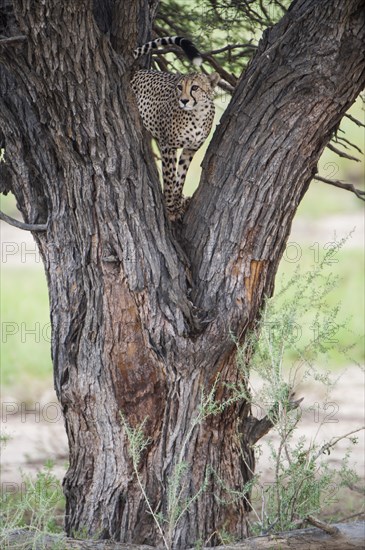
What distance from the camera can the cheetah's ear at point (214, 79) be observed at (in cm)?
447

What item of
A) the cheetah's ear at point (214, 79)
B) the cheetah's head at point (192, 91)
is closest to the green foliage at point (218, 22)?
the cheetah's ear at point (214, 79)

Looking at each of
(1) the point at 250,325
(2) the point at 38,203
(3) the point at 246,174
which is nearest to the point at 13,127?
(2) the point at 38,203

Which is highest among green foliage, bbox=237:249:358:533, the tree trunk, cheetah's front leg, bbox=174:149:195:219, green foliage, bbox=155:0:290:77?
green foliage, bbox=155:0:290:77

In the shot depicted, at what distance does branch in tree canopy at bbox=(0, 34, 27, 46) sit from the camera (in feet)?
10.1

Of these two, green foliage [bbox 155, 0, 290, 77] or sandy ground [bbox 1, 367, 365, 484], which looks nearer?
green foliage [bbox 155, 0, 290, 77]

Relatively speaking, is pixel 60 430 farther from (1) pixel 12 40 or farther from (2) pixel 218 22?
(1) pixel 12 40

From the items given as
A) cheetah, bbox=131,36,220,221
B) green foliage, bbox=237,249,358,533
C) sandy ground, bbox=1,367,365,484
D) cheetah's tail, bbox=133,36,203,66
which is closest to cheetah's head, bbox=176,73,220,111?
cheetah, bbox=131,36,220,221

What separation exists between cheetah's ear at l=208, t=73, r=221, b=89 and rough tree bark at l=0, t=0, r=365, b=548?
34.6 inches

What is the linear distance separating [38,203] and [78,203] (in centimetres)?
26

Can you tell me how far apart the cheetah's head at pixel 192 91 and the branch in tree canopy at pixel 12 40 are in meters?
1.31

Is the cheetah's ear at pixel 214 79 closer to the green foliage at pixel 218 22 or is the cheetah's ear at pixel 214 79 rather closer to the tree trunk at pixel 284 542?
the green foliage at pixel 218 22

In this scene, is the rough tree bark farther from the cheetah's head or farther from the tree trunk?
the cheetah's head

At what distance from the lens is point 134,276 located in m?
3.44

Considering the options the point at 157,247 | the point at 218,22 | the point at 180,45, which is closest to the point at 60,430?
the point at 218,22
